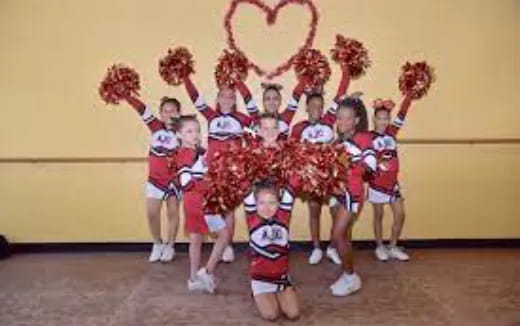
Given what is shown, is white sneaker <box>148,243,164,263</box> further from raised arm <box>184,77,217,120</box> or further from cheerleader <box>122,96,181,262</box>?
raised arm <box>184,77,217,120</box>

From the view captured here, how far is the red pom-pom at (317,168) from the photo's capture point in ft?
13.6

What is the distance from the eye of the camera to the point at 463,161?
6090 mm

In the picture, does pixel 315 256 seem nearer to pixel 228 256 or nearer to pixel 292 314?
pixel 228 256

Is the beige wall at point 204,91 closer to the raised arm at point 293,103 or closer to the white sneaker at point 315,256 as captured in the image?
the raised arm at point 293,103

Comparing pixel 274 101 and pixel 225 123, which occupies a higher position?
pixel 274 101

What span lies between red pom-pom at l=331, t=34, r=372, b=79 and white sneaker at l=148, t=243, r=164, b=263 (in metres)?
2.15

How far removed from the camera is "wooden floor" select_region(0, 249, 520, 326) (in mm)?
4129

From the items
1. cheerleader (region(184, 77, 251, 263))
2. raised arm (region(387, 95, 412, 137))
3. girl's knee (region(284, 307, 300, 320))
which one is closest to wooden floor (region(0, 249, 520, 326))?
girl's knee (region(284, 307, 300, 320))

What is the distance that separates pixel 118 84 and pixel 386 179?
2376mm

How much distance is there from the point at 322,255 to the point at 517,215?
1825 mm

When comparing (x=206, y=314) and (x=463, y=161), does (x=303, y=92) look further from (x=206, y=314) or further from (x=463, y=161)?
(x=206, y=314)

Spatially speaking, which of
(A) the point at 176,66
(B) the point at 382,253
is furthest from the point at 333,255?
(A) the point at 176,66

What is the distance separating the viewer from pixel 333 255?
561 cm

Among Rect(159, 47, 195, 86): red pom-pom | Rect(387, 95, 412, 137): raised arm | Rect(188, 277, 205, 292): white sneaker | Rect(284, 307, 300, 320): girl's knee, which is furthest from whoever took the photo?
Rect(387, 95, 412, 137): raised arm
